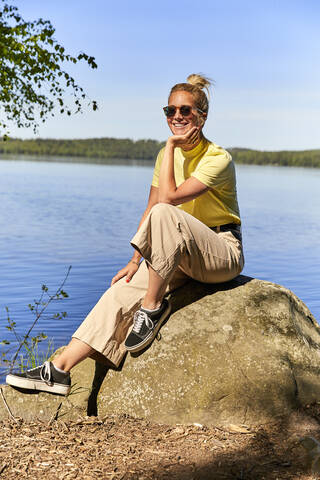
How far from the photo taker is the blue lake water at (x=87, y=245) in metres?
11.7

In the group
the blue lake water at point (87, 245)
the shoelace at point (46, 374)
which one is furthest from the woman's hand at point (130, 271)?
the blue lake water at point (87, 245)

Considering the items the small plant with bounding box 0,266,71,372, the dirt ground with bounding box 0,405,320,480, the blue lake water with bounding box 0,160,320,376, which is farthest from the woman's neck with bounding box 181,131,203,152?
the blue lake water with bounding box 0,160,320,376

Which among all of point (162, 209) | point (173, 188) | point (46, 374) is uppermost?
point (173, 188)

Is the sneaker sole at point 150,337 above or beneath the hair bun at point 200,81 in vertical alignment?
beneath

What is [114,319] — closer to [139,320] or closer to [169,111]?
[139,320]

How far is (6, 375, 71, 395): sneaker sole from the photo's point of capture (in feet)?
15.2

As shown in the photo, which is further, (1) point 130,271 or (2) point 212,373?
(1) point 130,271

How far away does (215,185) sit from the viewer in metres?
4.75

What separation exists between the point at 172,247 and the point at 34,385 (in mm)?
1534

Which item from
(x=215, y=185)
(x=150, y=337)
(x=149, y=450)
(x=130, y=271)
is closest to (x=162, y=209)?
(x=215, y=185)

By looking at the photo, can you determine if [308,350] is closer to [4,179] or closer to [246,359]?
[246,359]

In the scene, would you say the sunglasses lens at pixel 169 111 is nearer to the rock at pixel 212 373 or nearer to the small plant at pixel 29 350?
the rock at pixel 212 373

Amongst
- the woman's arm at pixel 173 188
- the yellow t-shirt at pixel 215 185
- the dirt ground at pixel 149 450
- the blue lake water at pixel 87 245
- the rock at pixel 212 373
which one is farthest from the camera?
the blue lake water at pixel 87 245

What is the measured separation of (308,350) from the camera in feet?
16.2
